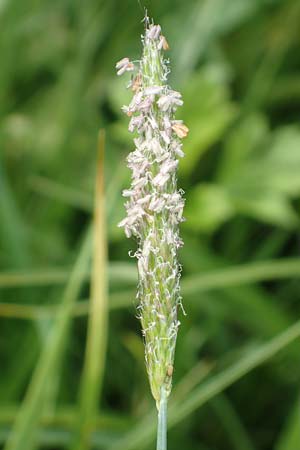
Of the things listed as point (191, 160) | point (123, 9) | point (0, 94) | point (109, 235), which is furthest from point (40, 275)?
point (123, 9)

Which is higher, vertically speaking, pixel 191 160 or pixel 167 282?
pixel 191 160

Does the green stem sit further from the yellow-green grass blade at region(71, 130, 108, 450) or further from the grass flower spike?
the yellow-green grass blade at region(71, 130, 108, 450)

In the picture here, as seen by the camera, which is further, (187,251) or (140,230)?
(187,251)

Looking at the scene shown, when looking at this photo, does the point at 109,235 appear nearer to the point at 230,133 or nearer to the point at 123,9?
the point at 230,133

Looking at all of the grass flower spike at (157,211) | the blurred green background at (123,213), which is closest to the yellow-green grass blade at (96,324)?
the blurred green background at (123,213)

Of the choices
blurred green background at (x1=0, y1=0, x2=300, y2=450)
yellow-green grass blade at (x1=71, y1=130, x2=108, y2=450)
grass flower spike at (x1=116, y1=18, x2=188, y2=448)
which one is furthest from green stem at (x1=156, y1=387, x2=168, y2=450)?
blurred green background at (x1=0, y1=0, x2=300, y2=450)

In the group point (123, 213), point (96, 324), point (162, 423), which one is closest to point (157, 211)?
point (162, 423)

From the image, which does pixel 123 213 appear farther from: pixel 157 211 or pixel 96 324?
pixel 157 211
